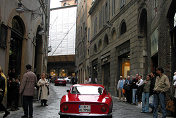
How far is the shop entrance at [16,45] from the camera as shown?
12336 millimetres

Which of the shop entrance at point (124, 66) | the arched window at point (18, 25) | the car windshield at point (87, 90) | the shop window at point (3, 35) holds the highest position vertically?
the arched window at point (18, 25)

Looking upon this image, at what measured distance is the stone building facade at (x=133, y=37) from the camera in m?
10.3

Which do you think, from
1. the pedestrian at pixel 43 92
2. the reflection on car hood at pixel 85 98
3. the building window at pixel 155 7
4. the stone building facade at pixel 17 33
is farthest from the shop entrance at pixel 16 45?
the building window at pixel 155 7

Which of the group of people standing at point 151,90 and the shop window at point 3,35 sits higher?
the shop window at point 3,35

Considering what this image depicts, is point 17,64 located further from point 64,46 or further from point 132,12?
point 64,46

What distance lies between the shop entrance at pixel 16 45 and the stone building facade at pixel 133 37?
6935mm

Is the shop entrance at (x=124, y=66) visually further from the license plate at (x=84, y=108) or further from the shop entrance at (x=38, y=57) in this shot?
the license plate at (x=84, y=108)

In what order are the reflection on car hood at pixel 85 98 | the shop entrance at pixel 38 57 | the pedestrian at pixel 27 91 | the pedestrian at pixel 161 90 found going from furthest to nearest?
the shop entrance at pixel 38 57
the pedestrian at pixel 27 91
the pedestrian at pixel 161 90
the reflection on car hood at pixel 85 98

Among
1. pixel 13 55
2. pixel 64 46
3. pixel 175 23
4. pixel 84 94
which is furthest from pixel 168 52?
pixel 64 46

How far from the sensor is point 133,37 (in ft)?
55.9

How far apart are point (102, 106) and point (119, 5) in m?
15.2

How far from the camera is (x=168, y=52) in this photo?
10156 mm

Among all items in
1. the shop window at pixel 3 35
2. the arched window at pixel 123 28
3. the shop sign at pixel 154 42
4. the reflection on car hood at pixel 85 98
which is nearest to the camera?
the reflection on car hood at pixel 85 98

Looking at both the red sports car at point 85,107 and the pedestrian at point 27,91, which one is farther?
the pedestrian at point 27,91
